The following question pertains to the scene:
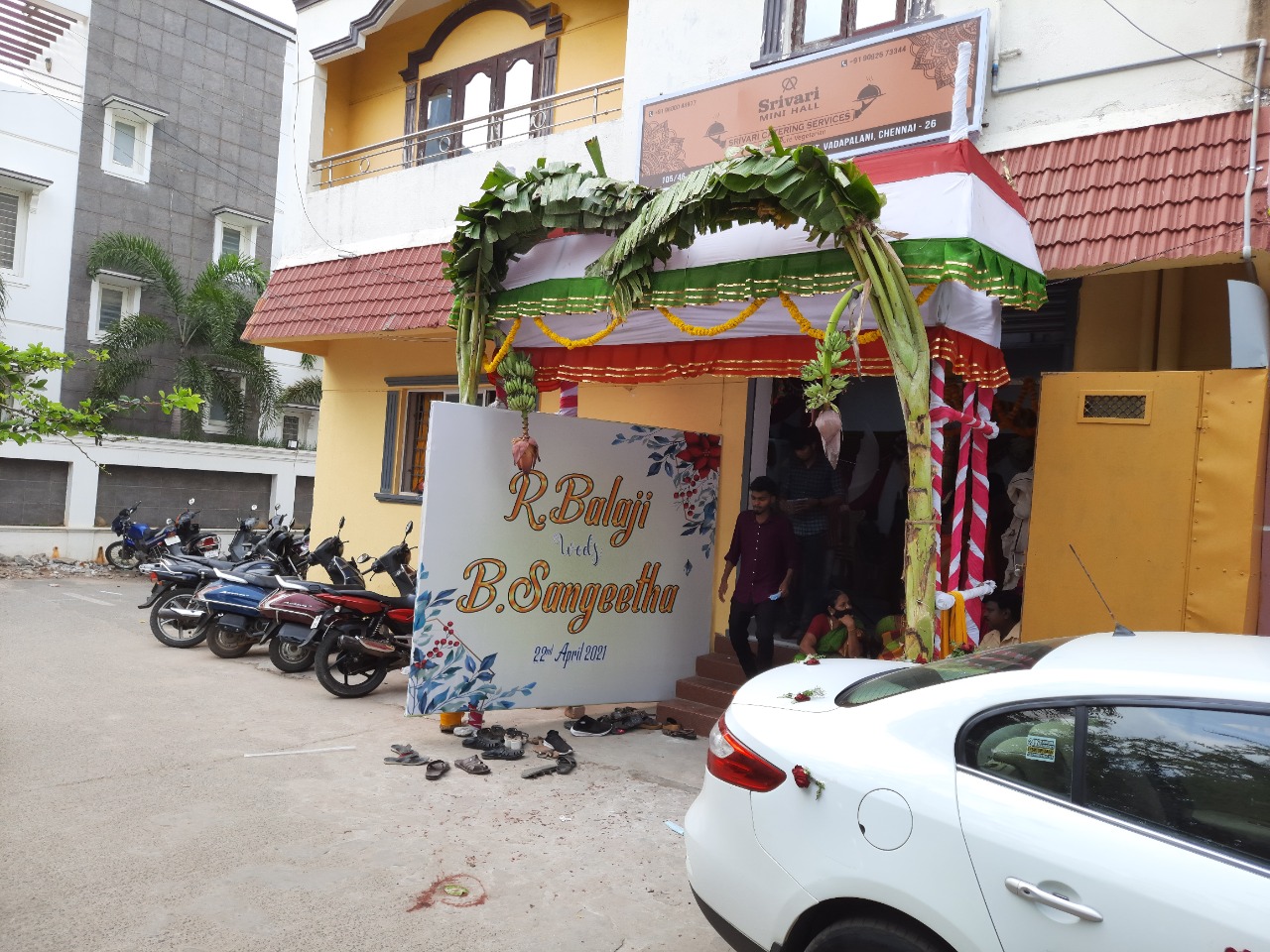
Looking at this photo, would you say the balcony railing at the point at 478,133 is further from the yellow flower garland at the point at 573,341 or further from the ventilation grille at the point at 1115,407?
the ventilation grille at the point at 1115,407

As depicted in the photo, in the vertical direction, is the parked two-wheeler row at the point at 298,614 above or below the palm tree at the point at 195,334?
below

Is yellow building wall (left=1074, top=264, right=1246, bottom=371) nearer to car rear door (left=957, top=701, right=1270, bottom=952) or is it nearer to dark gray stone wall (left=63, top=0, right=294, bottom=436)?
car rear door (left=957, top=701, right=1270, bottom=952)

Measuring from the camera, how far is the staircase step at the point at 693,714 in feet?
22.4

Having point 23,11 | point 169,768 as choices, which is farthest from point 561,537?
point 23,11

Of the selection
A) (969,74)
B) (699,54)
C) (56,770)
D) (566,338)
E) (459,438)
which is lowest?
(56,770)

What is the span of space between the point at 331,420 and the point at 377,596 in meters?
4.40

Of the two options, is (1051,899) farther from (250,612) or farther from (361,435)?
(361,435)

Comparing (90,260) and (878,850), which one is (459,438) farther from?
(90,260)

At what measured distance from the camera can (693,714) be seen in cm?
690

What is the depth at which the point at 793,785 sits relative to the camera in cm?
275

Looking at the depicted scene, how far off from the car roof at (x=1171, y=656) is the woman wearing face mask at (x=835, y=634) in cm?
366

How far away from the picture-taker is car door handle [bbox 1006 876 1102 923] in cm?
219

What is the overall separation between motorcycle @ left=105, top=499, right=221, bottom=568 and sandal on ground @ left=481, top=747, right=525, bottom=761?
9909 millimetres

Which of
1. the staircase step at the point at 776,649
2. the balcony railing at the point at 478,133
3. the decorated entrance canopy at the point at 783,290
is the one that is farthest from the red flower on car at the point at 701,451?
the balcony railing at the point at 478,133
